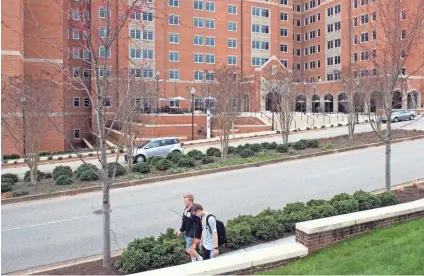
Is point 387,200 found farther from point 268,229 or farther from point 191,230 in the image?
point 191,230

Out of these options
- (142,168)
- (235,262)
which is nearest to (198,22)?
(142,168)

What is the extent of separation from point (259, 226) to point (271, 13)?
65733 millimetres

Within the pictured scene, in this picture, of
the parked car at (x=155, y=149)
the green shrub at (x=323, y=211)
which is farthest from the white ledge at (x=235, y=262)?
the parked car at (x=155, y=149)

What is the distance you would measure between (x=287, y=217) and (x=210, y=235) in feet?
8.94

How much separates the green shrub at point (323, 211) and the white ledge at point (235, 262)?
223 centimetres

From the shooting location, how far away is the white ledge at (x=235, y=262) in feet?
18.8

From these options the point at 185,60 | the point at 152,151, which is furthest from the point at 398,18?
the point at 185,60

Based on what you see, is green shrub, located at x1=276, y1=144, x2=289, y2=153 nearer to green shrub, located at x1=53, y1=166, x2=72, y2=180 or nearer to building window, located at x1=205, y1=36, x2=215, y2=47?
green shrub, located at x1=53, y1=166, x2=72, y2=180

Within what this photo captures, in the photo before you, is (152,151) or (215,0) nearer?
(152,151)

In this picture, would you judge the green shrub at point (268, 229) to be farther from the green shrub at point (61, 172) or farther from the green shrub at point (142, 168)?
the green shrub at point (61, 172)

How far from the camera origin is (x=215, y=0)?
208 ft

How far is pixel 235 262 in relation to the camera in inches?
235

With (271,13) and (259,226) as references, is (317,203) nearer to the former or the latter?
(259,226)

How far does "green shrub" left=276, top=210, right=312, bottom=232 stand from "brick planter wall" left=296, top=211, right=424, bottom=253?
1477 mm
